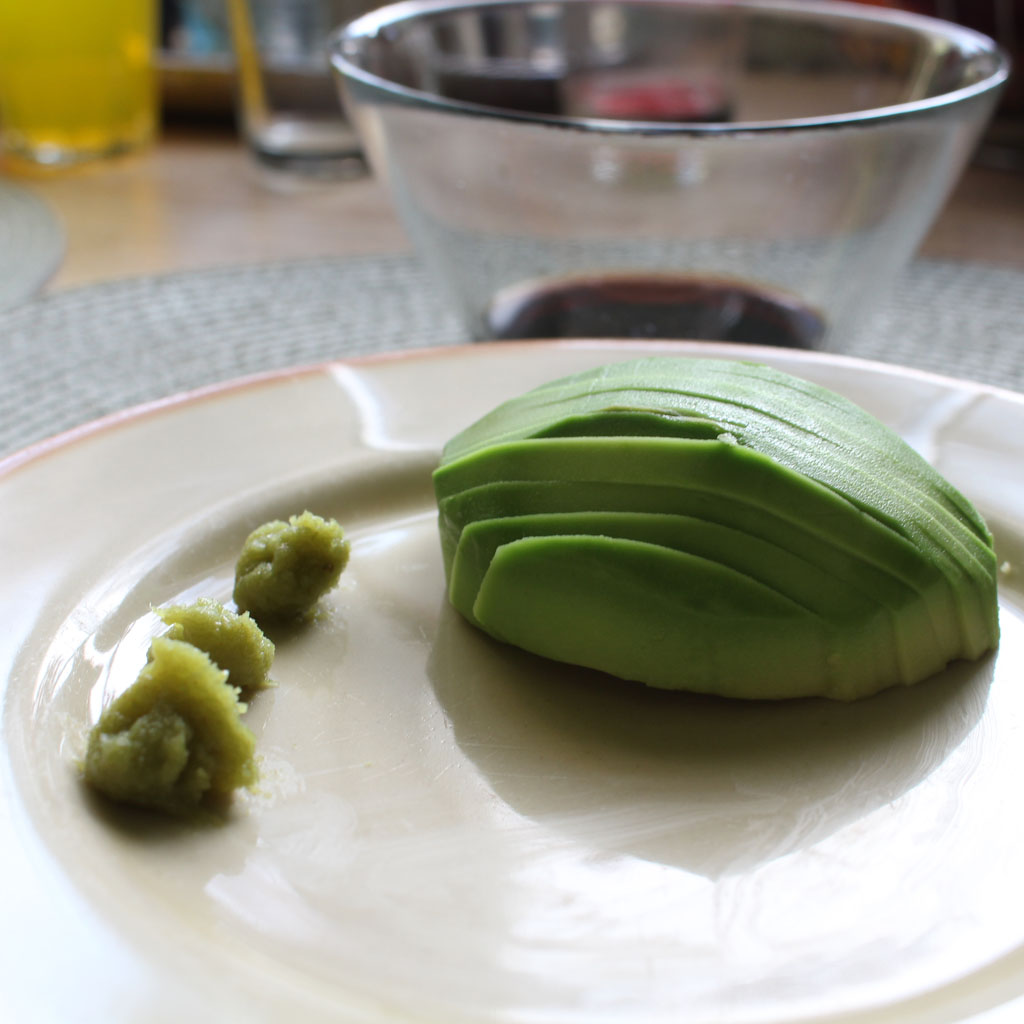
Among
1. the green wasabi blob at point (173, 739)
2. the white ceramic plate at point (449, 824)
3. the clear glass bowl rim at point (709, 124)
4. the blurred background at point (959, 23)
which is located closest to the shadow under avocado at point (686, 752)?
the white ceramic plate at point (449, 824)

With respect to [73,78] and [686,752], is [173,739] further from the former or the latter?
[73,78]

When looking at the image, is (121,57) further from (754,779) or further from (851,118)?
(754,779)

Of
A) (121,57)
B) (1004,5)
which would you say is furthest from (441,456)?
(1004,5)

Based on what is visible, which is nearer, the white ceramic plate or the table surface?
the white ceramic plate

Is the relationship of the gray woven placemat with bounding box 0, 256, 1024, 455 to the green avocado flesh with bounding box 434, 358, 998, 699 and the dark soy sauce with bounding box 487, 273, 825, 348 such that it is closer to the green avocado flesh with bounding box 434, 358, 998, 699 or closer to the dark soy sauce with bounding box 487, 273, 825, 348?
the dark soy sauce with bounding box 487, 273, 825, 348

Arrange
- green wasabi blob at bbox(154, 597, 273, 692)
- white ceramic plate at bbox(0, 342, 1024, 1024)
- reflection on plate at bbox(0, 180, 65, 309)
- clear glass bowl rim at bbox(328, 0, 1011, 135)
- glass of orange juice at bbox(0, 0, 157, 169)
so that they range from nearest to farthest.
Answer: white ceramic plate at bbox(0, 342, 1024, 1024), green wasabi blob at bbox(154, 597, 273, 692), clear glass bowl rim at bbox(328, 0, 1011, 135), reflection on plate at bbox(0, 180, 65, 309), glass of orange juice at bbox(0, 0, 157, 169)

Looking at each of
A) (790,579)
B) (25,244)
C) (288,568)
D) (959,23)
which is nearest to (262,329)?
(25,244)

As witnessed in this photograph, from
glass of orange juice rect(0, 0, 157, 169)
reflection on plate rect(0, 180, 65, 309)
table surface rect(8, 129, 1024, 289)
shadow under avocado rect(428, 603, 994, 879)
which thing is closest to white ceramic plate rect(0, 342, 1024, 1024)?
shadow under avocado rect(428, 603, 994, 879)
